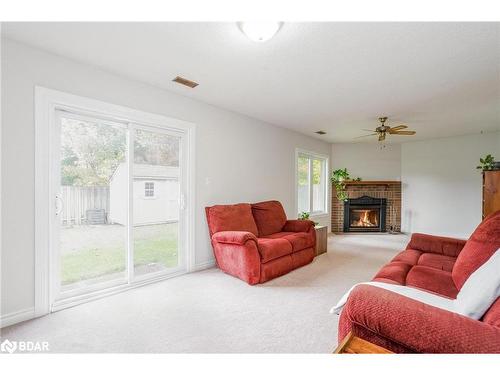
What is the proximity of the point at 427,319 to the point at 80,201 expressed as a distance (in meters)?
3.00

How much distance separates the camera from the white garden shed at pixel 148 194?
9.12ft

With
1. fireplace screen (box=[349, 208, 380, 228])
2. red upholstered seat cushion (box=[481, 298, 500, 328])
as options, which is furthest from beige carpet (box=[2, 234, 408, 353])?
fireplace screen (box=[349, 208, 380, 228])

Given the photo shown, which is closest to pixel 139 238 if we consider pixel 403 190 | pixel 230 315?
pixel 230 315

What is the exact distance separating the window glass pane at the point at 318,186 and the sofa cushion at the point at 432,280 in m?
4.18

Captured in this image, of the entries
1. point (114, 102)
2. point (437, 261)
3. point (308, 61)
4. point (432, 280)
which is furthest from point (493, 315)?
point (114, 102)

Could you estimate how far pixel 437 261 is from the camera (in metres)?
2.29

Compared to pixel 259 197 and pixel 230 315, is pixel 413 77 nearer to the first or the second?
pixel 259 197

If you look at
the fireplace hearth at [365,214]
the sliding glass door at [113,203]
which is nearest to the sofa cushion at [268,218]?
the sliding glass door at [113,203]

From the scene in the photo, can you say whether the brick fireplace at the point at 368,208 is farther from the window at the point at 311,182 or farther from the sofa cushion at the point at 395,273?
the sofa cushion at the point at 395,273

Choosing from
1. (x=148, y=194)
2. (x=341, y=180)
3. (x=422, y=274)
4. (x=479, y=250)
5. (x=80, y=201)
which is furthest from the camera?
(x=341, y=180)

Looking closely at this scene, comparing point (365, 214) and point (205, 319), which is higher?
point (365, 214)

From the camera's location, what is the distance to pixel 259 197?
4.43 meters

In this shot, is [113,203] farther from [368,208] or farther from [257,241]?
[368,208]
